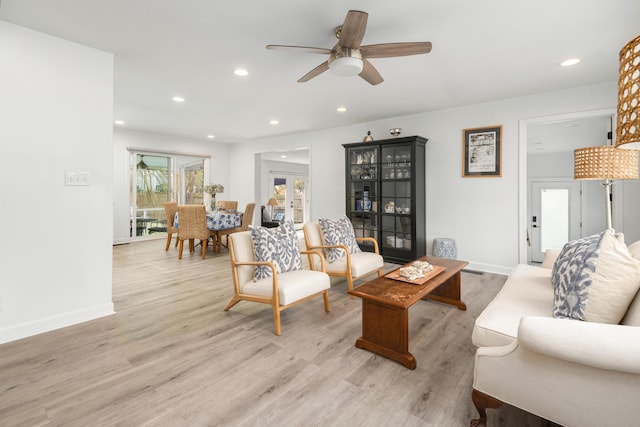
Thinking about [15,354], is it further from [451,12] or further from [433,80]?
[433,80]

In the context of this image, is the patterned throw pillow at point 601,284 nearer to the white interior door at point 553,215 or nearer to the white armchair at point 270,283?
the white armchair at point 270,283

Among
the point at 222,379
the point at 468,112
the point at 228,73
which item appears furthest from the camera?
the point at 468,112

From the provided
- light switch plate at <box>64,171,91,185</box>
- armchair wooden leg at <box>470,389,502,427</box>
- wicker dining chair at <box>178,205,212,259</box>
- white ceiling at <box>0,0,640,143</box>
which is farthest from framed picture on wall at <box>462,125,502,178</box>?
light switch plate at <box>64,171,91,185</box>

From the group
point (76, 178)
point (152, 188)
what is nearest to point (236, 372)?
point (76, 178)

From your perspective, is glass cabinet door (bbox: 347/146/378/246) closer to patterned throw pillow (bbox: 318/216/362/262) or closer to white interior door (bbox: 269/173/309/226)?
patterned throw pillow (bbox: 318/216/362/262)

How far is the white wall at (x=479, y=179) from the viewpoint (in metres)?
3.81

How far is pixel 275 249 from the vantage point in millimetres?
2771

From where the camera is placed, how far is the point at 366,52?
7.06 ft

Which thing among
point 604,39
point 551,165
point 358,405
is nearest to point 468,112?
point 604,39

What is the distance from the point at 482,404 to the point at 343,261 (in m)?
1.99

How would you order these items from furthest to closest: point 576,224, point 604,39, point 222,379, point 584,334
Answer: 1. point 576,224
2. point 604,39
3. point 222,379
4. point 584,334

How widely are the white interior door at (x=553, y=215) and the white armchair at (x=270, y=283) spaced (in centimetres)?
567

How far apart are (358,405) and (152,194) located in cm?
714

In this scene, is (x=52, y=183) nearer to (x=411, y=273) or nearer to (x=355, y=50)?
(x=355, y=50)
